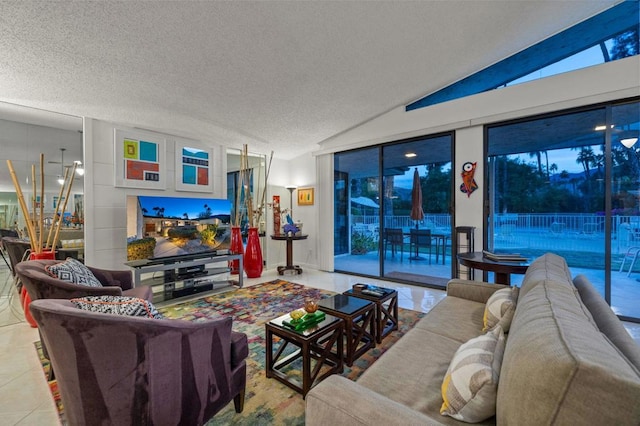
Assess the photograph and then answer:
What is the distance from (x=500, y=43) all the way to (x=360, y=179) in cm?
263

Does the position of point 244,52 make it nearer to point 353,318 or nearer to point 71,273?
point 71,273

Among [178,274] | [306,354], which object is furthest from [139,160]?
[306,354]

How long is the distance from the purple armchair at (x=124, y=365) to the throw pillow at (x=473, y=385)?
1062 mm

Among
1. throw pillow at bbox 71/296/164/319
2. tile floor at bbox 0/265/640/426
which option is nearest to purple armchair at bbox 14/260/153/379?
tile floor at bbox 0/265/640/426

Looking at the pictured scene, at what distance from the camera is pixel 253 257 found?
470 centimetres

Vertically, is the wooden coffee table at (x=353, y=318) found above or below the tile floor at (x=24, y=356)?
above

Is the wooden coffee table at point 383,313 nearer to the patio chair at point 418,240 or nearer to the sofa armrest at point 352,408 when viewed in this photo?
the sofa armrest at point 352,408

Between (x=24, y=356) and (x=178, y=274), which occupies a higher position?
(x=178, y=274)

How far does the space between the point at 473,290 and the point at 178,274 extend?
3.59 meters

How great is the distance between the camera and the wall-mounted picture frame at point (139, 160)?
3.66 meters

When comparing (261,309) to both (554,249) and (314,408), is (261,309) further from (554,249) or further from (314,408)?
(554,249)

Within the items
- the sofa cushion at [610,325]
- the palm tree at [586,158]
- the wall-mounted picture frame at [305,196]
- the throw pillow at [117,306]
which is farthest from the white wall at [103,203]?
the palm tree at [586,158]

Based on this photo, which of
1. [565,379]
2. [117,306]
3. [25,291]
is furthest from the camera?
[25,291]

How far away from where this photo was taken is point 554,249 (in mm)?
3301
